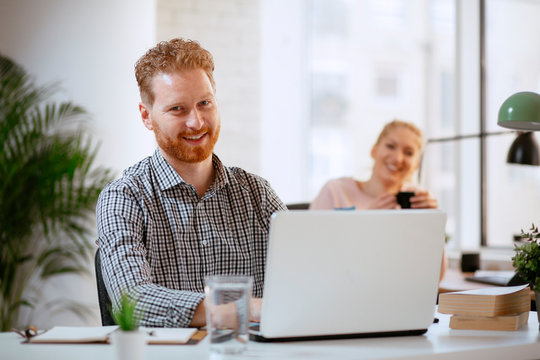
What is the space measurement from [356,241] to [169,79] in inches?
32.0

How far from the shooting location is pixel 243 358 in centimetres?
104

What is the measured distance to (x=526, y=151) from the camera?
9.96 feet

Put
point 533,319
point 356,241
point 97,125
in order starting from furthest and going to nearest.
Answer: point 97,125 → point 533,319 → point 356,241

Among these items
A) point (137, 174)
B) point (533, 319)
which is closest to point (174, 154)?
point (137, 174)

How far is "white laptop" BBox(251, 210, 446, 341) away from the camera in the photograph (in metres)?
1.11

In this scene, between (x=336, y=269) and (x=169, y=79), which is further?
(x=169, y=79)

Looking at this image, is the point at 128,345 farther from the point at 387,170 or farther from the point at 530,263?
the point at 387,170

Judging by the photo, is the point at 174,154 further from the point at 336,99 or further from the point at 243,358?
the point at 336,99

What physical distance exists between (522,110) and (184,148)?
855 mm

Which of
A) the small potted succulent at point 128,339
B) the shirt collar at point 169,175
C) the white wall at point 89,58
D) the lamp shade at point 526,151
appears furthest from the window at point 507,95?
the small potted succulent at point 128,339

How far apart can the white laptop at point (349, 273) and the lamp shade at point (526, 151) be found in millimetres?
2027

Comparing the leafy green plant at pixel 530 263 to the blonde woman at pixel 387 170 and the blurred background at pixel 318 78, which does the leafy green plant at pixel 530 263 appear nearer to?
the blonde woman at pixel 387 170

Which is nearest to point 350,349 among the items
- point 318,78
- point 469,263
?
point 469,263

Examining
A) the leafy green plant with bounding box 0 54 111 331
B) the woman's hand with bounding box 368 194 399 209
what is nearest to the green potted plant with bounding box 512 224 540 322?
the woman's hand with bounding box 368 194 399 209
